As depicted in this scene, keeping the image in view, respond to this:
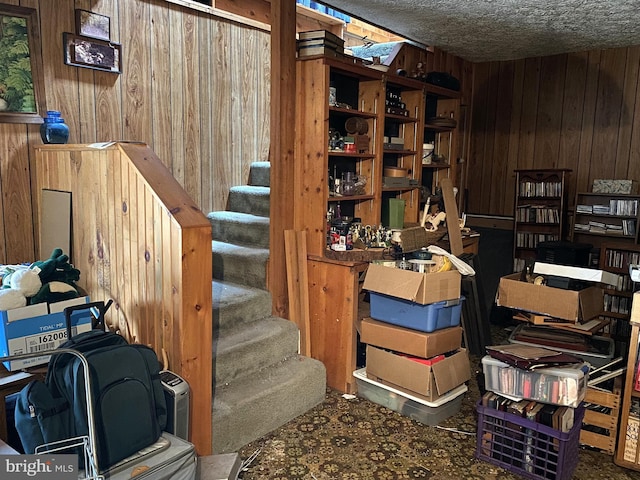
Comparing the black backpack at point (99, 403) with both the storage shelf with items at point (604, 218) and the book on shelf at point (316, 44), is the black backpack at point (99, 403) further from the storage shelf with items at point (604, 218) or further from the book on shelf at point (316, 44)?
the storage shelf with items at point (604, 218)

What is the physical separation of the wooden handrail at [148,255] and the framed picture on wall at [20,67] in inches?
16.2

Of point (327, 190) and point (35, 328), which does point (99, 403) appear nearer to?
point (35, 328)

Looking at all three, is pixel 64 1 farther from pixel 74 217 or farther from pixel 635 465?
pixel 635 465

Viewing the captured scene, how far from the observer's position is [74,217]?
2779 millimetres

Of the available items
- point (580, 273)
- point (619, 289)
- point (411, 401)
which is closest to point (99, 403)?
point (411, 401)

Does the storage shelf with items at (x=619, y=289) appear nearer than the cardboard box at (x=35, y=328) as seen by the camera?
No

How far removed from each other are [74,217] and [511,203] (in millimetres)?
4333

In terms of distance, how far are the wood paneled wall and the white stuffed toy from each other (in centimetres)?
460

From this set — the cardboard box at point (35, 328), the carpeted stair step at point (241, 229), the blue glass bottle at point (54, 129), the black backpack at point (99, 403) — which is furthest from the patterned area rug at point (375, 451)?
the blue glass bottle at point (54, 129)

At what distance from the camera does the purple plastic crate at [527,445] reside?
239 cm

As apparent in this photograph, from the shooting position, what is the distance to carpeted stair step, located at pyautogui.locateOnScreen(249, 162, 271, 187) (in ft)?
14.3

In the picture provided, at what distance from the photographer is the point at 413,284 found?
290 centimetres

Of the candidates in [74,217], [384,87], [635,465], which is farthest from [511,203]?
[74,217]

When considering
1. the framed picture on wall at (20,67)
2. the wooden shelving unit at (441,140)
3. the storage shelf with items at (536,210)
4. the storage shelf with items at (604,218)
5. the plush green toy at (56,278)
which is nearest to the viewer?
the plush green toy at (56,278)
